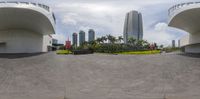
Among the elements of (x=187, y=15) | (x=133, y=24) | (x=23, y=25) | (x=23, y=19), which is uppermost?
(x=133, y=24)

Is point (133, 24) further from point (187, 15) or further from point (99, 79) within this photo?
point (99, 79)

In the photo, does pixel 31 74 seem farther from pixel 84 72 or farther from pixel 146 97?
pixel 146 97

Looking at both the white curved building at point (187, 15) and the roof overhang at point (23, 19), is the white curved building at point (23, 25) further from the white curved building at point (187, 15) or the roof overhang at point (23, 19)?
the white curved building at point (187, 15)

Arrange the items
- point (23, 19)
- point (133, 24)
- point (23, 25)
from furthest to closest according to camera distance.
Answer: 1. point (133, 24)
2. point (23, 25)
3. point (23, 19)

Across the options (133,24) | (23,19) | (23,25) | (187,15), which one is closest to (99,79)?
(23,19)

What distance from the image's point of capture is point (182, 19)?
28.8m

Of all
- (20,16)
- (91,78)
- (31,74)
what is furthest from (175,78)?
(20,16)

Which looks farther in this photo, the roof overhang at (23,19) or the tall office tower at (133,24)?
the tall office tower at (133,24)

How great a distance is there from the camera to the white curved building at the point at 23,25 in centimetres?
2370

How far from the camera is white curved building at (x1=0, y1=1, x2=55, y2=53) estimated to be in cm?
2370

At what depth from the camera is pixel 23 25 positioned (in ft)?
98.2

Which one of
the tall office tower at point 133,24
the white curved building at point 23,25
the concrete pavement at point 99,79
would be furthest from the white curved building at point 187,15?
the tall office tower at point 133,24

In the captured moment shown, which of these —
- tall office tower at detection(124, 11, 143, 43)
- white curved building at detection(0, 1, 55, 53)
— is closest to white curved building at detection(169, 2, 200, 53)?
white curved building at detection(0, 1, 55, 53)

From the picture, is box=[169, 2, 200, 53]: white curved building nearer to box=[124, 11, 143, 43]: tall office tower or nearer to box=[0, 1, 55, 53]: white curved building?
box=[0, 1, 55, 53]: white curved building
